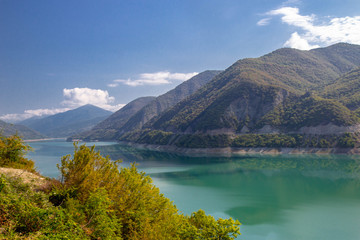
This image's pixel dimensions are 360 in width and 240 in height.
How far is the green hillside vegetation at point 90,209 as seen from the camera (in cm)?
1223

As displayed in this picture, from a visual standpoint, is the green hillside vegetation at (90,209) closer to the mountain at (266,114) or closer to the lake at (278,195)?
the lake at (278,195)

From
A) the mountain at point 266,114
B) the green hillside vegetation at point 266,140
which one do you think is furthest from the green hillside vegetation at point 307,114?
the green hillside vegetation at point 266,140

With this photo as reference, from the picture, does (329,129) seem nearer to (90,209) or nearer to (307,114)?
(307,114)

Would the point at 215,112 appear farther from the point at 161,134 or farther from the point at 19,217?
the point at 19,217

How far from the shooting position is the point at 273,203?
158 ft

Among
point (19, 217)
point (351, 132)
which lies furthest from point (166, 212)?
point (351, 132)

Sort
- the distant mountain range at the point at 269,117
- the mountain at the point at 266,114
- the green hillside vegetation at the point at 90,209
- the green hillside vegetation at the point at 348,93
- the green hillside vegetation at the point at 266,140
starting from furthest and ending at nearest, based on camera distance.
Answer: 1. the green hillside vegetation at the point at 348,93
2. the mountain at the point at 266,114
3. the distant mountain range at the point at 269,117
4. the green hillside vegetation at the point at 266,140
5. the green hillside vegetation at the point at 90,209

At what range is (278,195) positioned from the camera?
54.3 meters

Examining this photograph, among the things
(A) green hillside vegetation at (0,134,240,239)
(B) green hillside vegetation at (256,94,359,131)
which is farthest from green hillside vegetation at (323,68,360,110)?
(A) green hillside vegetation at (0,134,240,239)

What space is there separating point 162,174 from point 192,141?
68.8 meters


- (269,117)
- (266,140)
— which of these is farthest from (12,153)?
(269,117)

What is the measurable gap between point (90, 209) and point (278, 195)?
156 ft

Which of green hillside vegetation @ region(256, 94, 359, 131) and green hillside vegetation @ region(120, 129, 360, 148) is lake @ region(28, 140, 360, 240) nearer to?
green hillside vegetation @ region(120, 129, 360, 148)

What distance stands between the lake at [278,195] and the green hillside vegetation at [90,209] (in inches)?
705
